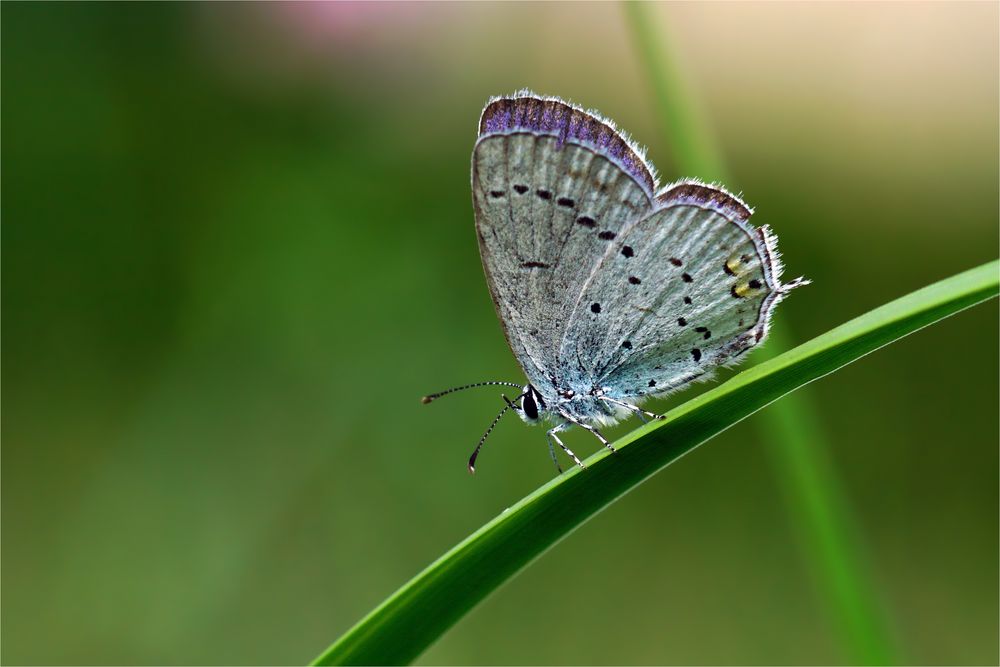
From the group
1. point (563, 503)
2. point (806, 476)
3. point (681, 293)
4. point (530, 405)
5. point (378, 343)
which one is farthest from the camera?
point (378, 343)

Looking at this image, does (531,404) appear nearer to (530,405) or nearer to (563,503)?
(530,405)

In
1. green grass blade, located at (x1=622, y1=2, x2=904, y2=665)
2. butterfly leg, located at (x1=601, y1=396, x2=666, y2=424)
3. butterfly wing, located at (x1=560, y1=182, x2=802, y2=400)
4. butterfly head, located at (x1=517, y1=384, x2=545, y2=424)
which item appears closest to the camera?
green grass blade, located at (x1=622, y1=2, x2=904, y2=665)

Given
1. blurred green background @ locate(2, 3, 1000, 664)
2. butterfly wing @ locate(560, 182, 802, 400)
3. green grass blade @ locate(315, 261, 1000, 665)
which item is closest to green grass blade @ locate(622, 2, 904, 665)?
butterfly wing @ locate(560, 182, 802, 400)

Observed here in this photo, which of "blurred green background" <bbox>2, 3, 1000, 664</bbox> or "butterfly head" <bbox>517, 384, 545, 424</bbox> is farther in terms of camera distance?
"blurred green background" <bbox>2, 3, 1000, 664</bbox>

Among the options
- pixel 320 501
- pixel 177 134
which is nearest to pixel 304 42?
pixel 177 134

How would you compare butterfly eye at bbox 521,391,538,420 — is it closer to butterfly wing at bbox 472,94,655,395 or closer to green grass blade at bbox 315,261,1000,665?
butterfly wing at bbox 472,94,655,395

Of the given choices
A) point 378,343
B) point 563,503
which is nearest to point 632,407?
point 563,503
